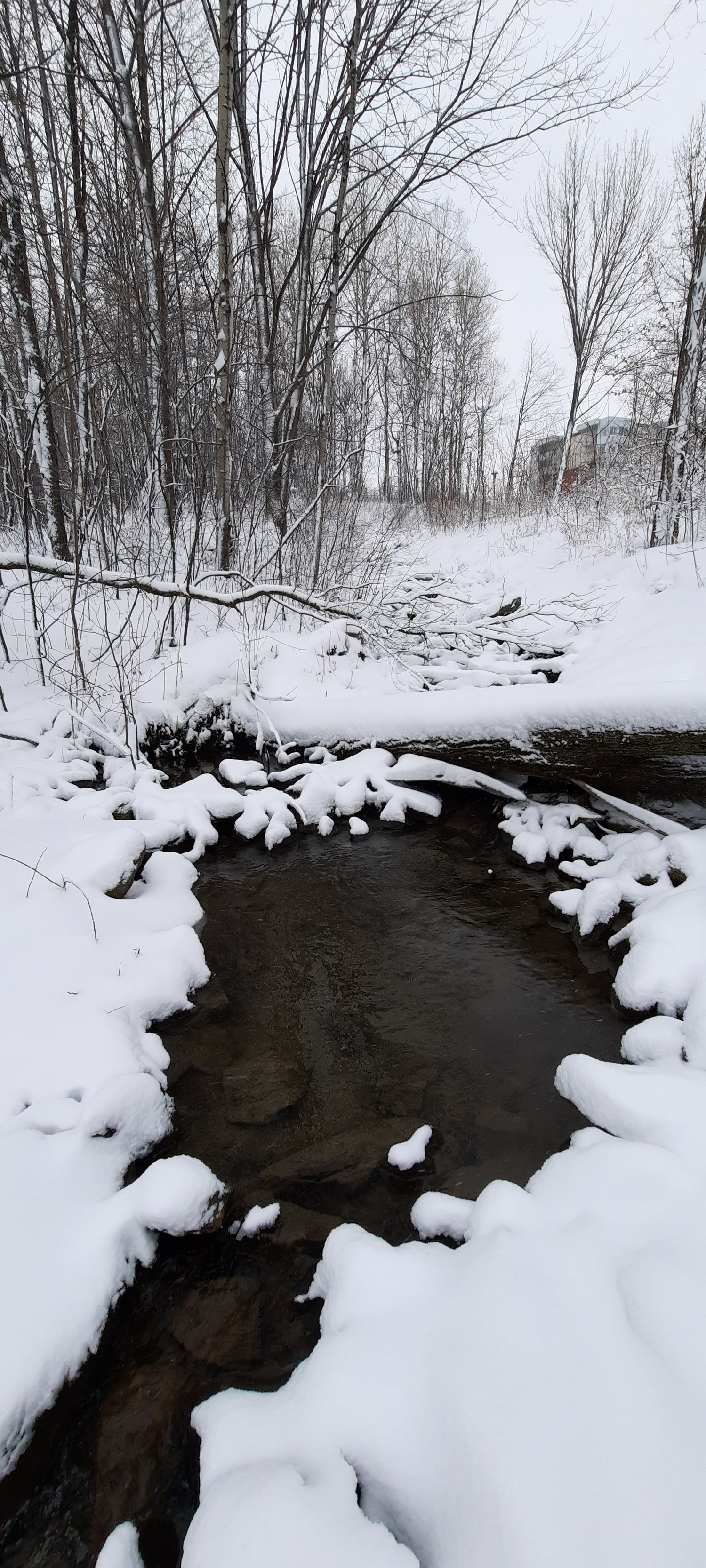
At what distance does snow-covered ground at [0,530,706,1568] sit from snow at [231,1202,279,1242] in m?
0.01

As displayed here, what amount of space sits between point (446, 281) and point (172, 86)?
16549 millimetres

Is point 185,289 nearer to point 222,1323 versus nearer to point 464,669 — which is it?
point 464,669

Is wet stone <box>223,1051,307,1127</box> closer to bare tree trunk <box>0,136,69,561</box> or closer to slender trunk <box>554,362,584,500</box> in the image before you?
bare tree trunk <box>0,136,69,561</box>

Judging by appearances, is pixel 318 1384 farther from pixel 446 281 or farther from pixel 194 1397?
pixel 446 281

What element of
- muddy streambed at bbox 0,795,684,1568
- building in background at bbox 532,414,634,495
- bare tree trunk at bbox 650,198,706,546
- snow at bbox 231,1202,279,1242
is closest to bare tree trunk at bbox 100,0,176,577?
muddy streambed at bbox 0,795,684,1568

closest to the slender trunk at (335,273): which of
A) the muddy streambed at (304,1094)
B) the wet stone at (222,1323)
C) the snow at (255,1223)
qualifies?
the muddy streambed at (304,1094)

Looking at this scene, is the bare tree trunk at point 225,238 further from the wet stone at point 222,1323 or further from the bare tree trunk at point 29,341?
the wet stone at point 222,1323

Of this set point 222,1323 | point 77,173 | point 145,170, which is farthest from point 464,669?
point 77,173

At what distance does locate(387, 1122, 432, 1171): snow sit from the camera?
1.71m

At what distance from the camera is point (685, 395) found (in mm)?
6215

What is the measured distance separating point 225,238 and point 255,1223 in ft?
18.5

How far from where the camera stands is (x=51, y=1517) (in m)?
1.07

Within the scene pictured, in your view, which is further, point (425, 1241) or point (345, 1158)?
point (345, 1158)

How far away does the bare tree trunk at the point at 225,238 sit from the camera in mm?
3898
